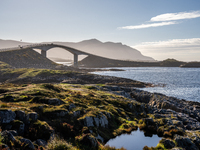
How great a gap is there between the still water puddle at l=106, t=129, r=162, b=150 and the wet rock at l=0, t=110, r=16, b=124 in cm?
963

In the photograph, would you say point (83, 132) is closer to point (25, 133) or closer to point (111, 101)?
point (25, 133)

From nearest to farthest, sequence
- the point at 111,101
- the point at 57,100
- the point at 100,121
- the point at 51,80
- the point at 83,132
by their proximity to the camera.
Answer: the point at 83,132
the point at 100,121
the point at 57,100
the point at 111,101
the point at 51,80

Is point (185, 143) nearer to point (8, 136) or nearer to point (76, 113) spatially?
point (76, 113)

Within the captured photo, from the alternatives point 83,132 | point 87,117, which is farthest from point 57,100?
point 83,132

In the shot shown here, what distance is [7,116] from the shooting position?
14711 millimetres

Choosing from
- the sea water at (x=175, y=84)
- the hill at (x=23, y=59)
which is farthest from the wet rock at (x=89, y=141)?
the hill at (x=23, y=59)

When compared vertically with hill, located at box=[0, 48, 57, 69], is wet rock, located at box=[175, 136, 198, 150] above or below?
below

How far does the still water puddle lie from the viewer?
17812 mm

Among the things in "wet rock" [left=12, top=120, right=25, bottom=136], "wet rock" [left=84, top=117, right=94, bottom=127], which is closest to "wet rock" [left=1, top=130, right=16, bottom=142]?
"wet rock" [left=12, top=120, right=25, bottom=136]

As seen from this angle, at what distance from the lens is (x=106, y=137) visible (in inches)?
757

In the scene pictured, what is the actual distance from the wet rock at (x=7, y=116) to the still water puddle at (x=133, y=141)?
963 centimetres

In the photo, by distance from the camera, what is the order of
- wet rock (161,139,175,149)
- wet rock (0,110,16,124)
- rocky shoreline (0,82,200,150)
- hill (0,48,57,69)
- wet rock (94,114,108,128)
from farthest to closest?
hill (0,48,57,69) < wet rock (94,114,108,128) < wet rock (161,139,175,149) < wet rock (0,110,16,124) < rocky shoreline (0,82,200,150)

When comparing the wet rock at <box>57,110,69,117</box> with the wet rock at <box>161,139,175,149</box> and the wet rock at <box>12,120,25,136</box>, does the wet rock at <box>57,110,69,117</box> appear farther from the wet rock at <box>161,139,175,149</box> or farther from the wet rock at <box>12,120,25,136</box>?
the wet rock at <box>161,139,175,149</box>

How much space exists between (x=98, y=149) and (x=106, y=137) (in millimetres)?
3933
